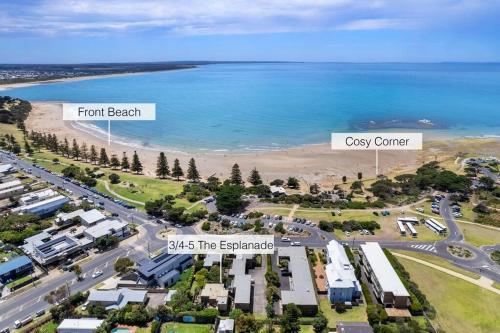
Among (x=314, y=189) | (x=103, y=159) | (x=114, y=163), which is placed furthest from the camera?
(x=103, y=159)

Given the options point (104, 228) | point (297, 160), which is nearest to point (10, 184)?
point (104, 228)

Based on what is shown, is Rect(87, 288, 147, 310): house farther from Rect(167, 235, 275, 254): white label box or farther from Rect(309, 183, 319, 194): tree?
Rect(309, 183, 319, 194): tree

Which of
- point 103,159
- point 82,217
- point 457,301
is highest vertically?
point 103,159

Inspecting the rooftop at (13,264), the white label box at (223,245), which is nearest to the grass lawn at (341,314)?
the white label box at (223,245)

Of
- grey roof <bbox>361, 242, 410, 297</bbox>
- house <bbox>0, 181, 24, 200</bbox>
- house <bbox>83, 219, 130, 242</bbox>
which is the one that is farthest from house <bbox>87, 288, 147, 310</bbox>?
house <bbox>0, 181, 24, 200</bbox>

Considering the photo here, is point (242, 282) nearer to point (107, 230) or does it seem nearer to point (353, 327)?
point (353, 327)

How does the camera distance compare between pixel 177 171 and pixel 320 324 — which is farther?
pixel 177 171
